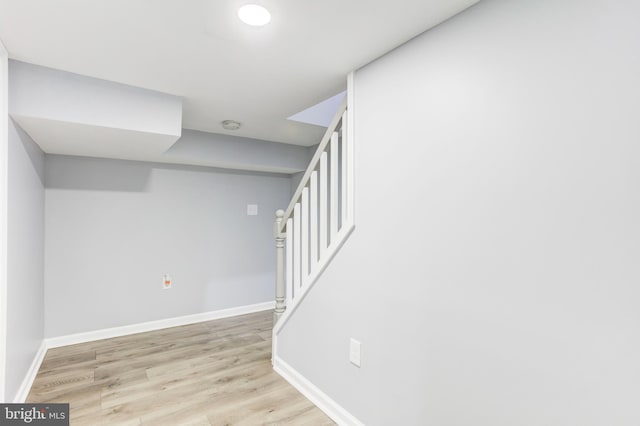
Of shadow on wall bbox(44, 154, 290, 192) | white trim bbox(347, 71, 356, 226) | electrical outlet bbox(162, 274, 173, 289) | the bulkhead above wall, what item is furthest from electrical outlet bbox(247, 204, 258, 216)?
white trim bbox(347, 71, 356, 226)

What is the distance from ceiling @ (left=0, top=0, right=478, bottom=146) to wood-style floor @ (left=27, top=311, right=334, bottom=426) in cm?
202

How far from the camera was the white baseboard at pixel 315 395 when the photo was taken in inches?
76.6

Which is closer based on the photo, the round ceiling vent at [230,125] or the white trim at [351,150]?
the white trim at [351,150]

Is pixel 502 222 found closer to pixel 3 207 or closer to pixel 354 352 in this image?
pixel 354 352

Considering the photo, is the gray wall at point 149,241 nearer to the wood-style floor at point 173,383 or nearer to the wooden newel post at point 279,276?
the wood-style floor at point 173,383

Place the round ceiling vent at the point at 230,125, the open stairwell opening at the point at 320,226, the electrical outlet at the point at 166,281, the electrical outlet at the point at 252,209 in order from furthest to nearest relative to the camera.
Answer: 1. the electrical outlet at the point at 252,209
2. the electrical outlet at the point at 166,281
3. the round ceiling vent at the point at 230,125
4. the open stairwell opening at the point at 320,226

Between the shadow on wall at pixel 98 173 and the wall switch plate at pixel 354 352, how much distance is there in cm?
269

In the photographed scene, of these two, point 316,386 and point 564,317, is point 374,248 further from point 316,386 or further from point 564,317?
point 316,386

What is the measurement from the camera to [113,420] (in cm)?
198

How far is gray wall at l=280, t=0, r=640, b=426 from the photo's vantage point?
0.97 metres

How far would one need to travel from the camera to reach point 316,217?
2387 millimetres

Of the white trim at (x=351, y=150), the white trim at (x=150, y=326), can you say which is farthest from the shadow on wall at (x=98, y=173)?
the white trim at (x=351, y=150)

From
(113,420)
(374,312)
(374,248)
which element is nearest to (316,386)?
(374,312)

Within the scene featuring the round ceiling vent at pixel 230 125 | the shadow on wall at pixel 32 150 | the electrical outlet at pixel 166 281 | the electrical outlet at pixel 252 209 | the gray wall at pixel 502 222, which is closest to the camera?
the gray wall at pixel 502 222
